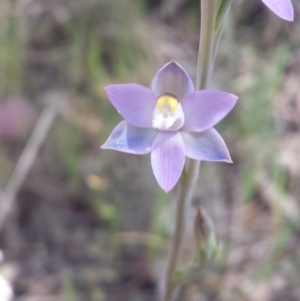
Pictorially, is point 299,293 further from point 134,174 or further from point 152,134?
point 152,134

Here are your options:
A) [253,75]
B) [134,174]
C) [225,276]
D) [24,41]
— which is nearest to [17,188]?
[134,174]

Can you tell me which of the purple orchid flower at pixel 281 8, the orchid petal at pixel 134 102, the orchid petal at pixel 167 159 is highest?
the purple orchid flower at pixel 281 8

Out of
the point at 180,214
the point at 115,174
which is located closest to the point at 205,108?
the point at 180,214

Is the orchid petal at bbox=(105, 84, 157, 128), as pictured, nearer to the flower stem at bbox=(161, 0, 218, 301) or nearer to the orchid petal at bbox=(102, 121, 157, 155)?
the orchid petal at bbox=(102, 121, 157, 155)

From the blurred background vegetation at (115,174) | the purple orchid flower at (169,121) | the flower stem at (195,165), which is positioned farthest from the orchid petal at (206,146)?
the blurred background vegetation at (115,174)

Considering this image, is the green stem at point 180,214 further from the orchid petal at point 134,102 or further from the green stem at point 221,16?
the green stem at point 221,16

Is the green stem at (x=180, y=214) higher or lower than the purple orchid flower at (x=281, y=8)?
lower
